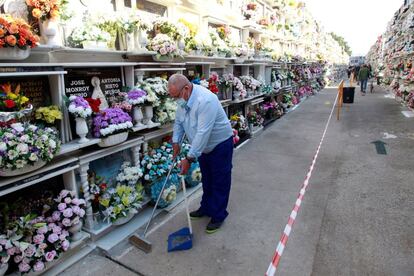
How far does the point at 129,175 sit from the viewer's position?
3801mm

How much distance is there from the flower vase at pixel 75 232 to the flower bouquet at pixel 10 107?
1271 millimetres

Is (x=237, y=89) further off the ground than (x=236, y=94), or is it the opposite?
(x=237, y=89)

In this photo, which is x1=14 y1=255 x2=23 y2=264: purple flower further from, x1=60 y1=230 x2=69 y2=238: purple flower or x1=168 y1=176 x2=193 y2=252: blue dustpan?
x1=168 y1=176 x2=193 y2=252: blue dustpan

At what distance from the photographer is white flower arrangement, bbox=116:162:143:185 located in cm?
379

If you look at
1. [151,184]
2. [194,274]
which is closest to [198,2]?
[151,184]

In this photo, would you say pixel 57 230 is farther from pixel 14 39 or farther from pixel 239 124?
pixel 239 124

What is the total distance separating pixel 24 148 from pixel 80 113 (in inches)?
29.2

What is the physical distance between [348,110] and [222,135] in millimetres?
10756

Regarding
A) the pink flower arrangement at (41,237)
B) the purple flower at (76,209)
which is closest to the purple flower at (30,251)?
the pink flower arrangement at (41,237)

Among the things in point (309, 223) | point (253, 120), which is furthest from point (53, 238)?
point (253, 120)

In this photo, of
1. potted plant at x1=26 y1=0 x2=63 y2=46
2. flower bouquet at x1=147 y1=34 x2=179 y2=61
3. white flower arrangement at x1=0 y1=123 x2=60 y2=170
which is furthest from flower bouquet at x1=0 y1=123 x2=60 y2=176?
flower bouquet at x1=147 y1=34 x2=179 y2=61

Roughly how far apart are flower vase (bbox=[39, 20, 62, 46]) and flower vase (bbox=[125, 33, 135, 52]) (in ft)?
3.64

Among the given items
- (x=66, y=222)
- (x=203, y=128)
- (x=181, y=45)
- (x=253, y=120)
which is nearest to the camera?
(x=66, y=222)

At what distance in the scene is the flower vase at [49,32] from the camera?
288 centimetres
